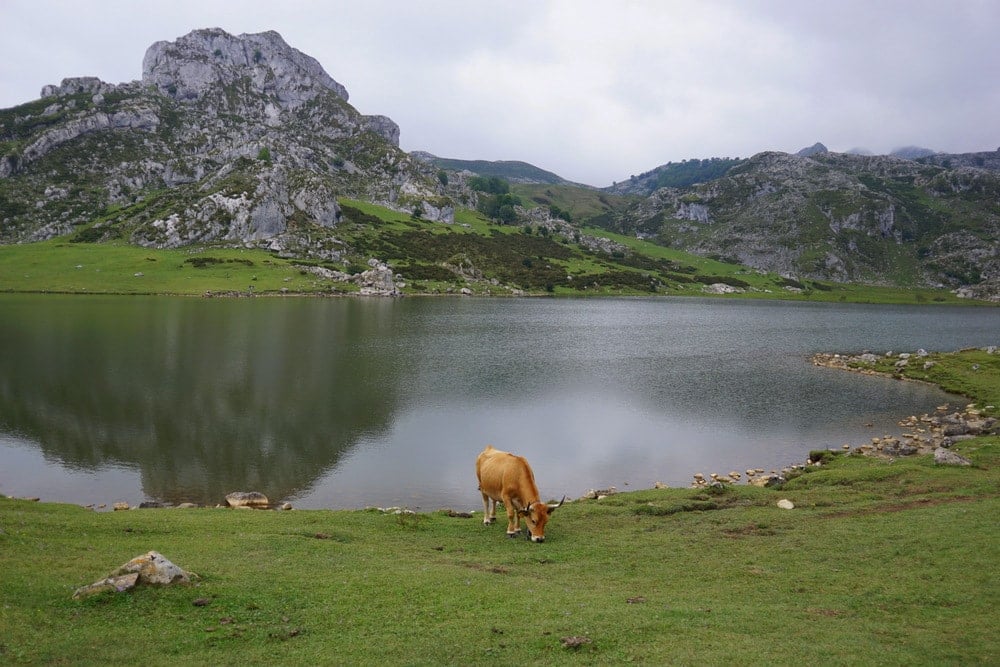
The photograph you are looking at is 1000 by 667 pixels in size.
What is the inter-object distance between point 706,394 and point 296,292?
11736 centimetres

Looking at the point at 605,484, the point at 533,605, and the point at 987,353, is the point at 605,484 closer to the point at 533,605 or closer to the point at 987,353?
the point at 533,605

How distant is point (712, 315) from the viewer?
457 ft

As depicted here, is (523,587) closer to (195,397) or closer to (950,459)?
(950,459)

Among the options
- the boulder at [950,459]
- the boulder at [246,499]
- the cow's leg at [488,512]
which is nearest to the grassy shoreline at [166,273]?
the boulder at [246,499]

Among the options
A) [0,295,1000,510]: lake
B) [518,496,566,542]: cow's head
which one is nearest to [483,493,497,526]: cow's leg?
[518,496,566,542]: cow's head

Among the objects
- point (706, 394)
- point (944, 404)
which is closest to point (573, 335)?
point (706, 394)

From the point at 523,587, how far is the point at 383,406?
3252 centimetres

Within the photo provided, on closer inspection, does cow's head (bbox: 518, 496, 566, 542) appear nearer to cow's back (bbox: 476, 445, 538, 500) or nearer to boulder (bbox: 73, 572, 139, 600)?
cow's back (bbox: 476, 445, 538, 500)

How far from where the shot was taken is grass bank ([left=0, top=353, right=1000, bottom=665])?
10734mm

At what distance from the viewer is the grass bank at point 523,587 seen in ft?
35.2

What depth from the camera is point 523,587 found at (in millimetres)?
14445

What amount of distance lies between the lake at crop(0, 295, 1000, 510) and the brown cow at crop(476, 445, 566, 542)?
7242 mm

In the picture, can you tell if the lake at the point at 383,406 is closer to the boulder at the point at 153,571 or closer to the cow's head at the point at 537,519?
the cow's head at the point at 537,519

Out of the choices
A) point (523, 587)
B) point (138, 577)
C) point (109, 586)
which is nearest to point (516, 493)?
point (523, 587)
